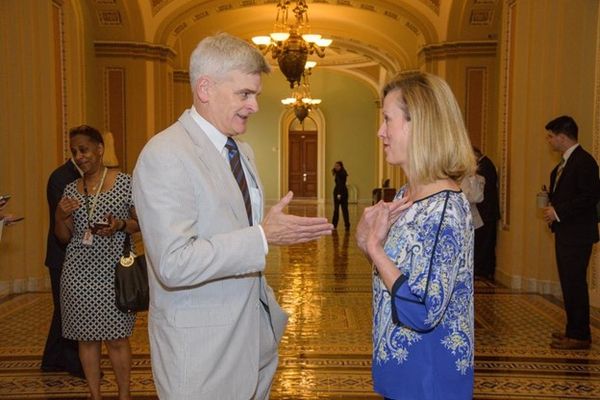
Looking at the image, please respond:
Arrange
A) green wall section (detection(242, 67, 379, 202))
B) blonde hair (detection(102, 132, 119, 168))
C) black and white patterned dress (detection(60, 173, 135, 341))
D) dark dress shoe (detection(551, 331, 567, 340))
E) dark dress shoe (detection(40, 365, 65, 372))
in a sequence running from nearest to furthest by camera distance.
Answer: black and white patterned dress (detection(60, 173, 135, 341)), dark dress shoe (detection(40, 365, 65, 372)), dark dress shoe (detection(551, 331, 567, 340)), blonde hair (detection(102, 132, 119, 168)), green wall section (detection(242, 67, 379, 202))

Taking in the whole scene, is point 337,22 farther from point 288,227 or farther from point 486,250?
point 288,227

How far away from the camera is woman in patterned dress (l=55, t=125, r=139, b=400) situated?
326 cm

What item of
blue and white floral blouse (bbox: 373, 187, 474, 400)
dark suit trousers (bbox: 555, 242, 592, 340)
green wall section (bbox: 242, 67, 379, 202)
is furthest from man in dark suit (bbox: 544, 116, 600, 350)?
green wall section (bbox: 242, 67, 379, 202)

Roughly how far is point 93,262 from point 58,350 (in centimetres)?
151

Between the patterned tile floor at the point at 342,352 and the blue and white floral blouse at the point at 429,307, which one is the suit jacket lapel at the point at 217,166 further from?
the patterned tile floor at the point at 342,352

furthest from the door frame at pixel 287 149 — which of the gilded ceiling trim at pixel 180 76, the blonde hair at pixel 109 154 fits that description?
the blonde hair at pixel 109 154

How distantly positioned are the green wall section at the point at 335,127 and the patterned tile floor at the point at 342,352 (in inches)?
687

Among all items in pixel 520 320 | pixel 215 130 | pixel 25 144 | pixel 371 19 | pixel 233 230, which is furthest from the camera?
pixel 371 19

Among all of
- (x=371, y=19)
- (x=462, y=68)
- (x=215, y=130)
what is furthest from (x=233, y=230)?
(x=371, y=19)

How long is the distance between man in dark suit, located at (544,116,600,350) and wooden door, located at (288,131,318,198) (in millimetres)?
20735

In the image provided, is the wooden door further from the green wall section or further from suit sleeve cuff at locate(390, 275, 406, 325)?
suit sleeve cuff at locate(390, 275, 406, 325)

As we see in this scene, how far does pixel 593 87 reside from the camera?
6.73 meters

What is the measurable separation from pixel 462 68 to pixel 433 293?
1002 centimetres

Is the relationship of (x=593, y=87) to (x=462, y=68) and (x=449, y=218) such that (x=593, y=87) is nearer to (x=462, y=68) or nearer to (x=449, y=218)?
(x=462, y=68)
